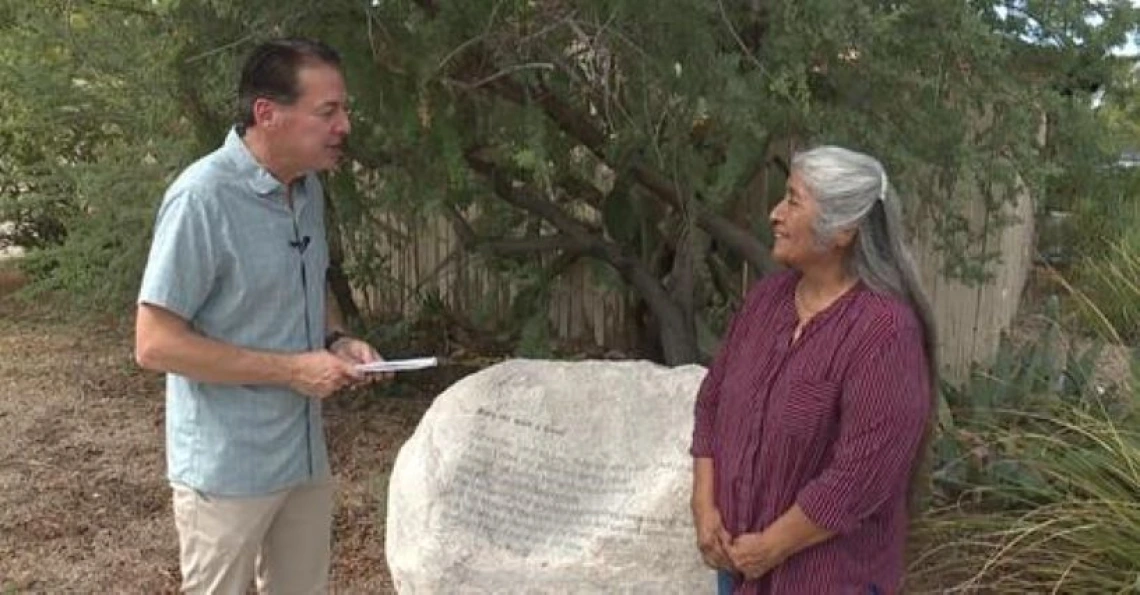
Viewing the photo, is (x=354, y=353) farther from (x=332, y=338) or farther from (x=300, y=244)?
(x=300, y=244)

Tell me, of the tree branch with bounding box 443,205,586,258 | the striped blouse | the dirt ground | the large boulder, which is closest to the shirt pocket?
the striped blouse

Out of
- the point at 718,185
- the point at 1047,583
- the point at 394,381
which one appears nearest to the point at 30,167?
the point at 394,381

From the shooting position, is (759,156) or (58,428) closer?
(759,156)

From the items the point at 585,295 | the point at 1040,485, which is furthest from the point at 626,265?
the point at 1040,485

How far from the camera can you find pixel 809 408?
8.09 feet

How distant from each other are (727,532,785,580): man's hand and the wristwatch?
110 cm

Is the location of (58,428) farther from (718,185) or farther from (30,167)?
(718,185)

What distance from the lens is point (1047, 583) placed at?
12.1 feet

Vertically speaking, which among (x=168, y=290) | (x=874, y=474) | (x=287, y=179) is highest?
(x=287, y=179)

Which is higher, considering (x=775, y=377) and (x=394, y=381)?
(x=775, y=377)

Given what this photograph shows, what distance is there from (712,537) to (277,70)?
1365 mm

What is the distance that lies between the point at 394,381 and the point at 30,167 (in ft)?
9.59

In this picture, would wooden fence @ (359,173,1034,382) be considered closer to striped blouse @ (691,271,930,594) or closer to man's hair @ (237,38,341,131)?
man's hair @ (237,38,341,131)

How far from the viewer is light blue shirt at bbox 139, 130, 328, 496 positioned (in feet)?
8.75
